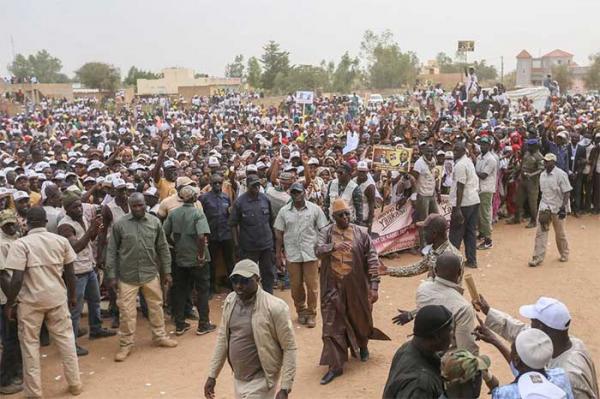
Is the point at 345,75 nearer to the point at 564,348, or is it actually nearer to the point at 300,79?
the point at 300,79

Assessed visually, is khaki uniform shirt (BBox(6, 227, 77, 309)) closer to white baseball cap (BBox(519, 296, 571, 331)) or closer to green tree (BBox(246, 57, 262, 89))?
white baseball cap (BBox(519, 296, 571, 331))

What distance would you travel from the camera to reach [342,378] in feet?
19.6

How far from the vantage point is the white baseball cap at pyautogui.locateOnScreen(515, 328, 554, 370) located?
300 centimetres

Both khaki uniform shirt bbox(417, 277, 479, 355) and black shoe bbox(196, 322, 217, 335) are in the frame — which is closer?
khaki uniform shirt bbox(417, 277, 479, 355)

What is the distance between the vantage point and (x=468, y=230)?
915 cm

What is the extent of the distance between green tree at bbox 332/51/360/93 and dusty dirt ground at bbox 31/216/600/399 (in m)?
61.3

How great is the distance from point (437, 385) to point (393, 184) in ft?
25.9

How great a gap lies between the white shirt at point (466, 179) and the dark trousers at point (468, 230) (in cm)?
11

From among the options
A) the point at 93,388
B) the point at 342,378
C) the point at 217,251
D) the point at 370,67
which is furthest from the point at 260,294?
the point at 370,67

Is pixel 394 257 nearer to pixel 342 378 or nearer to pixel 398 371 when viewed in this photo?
pixel 342 378

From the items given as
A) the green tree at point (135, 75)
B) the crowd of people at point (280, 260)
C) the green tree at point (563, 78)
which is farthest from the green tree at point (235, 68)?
the crowd of people at point (280, 260)

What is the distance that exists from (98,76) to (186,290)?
2592 inches

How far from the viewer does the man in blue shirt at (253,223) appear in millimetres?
7633

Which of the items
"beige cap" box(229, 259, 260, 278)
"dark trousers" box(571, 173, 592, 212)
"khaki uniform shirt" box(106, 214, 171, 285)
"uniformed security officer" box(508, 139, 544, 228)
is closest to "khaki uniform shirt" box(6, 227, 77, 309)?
"khaki uniform shirt" box(106, 214, 171, 285)
